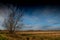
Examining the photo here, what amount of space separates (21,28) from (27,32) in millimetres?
188

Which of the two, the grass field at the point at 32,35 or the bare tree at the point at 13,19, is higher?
the bare tree at the point at 13,19

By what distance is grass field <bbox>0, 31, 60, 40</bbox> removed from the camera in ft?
13.7

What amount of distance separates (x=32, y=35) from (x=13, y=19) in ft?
1.85

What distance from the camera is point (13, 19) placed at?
4.23m

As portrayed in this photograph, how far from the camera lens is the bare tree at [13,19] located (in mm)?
4219

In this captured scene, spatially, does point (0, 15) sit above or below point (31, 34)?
above

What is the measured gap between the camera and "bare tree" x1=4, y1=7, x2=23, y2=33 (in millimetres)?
4219

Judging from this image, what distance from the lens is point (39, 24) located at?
424cm

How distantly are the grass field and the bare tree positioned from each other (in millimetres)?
138

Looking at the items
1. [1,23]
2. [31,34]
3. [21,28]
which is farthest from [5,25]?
[31,34]

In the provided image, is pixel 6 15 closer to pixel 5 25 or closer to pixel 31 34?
pixel 5 25

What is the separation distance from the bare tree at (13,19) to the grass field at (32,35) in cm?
14

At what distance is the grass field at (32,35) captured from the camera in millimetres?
4168

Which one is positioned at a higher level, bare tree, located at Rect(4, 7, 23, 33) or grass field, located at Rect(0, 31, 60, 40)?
bare tree, located at Rect(4, 7, 23, 33)
